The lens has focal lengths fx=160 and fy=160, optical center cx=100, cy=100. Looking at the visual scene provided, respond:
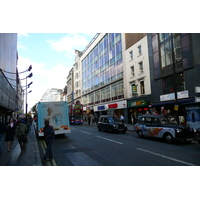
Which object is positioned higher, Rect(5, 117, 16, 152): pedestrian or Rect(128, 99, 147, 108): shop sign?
Rect(128, 99, 147, 108): shop sign

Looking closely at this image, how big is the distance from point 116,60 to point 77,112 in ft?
41.6

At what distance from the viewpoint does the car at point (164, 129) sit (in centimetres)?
954

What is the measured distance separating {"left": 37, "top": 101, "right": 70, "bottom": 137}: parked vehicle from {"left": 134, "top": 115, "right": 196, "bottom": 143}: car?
5879 millimetres

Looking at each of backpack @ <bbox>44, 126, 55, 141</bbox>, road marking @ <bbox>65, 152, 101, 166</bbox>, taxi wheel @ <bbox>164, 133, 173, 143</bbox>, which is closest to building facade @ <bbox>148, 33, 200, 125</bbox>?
taxi wheel @ <bbox>164, 133, 173, 143</bbox>

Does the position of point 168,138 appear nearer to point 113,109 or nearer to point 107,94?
point 113,109

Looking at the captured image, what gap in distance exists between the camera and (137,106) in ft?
80.6

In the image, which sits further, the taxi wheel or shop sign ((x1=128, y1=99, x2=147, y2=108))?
shop sign ((x1=128, y1=99, x2=147, y2=108))

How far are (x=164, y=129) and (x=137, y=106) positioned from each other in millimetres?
14360

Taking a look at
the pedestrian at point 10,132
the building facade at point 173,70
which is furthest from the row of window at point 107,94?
the pedestrian at point 10,132

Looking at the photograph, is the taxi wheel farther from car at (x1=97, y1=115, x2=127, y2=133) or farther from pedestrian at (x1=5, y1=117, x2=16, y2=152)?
pedestrian at (x1=5, y1=117, x2=16, y2=152)

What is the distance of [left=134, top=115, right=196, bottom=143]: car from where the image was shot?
375 inches

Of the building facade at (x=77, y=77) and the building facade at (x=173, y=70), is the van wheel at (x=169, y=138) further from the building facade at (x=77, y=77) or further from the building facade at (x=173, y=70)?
the building facade at (x=77, y=77)

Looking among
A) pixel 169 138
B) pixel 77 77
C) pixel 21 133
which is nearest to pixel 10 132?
pixel 21 133

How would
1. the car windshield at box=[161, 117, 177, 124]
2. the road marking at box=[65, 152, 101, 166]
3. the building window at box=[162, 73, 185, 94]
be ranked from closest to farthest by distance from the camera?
the road marking at box=[65, 152, 101, 166], the car windshield at box=[161, 117, 177, 124], the building window at box=[162, 73, 185, 94]
